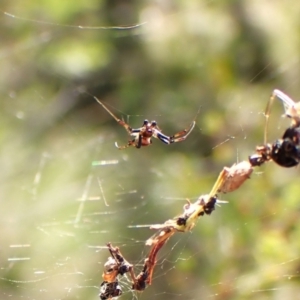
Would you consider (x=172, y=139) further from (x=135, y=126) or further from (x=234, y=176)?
(x=135, y=126)

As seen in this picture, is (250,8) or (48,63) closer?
(250,8)

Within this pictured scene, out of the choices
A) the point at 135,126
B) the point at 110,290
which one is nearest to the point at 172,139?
the point at 110,290

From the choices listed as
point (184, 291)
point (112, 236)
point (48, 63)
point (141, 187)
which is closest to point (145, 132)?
point (184, 291)

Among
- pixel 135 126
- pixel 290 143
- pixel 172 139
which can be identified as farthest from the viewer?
pixel 135 126

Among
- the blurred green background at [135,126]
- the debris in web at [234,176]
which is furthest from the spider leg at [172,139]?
the blurred green background at [135,126]

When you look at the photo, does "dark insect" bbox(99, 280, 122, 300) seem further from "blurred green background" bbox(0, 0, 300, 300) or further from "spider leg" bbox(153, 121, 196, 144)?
"blurred green background" bbox(0, 0, 300, 300)

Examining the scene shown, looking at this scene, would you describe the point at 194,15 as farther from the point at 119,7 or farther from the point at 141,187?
the point at 141,187

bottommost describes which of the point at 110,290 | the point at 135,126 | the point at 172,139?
the point at 110,290

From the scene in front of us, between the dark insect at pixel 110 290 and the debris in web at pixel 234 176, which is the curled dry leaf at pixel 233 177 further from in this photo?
the dark insect at pixel 110 290
